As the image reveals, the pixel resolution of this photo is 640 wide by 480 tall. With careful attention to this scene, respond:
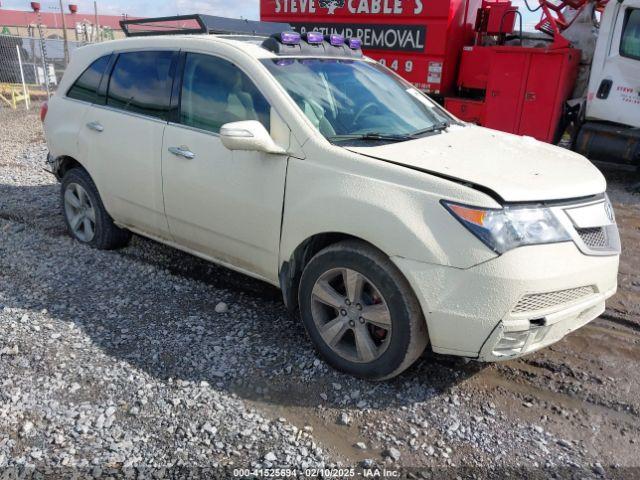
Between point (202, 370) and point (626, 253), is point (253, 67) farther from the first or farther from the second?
point (626, 253)

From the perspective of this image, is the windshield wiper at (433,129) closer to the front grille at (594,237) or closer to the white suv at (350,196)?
the white suv at (350,196)

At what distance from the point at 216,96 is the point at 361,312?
1.80 meters

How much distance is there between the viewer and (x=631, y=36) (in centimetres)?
826

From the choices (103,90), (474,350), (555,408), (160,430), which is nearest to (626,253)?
(555,408)

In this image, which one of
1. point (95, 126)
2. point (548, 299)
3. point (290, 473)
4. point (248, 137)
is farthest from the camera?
point (95, 126)

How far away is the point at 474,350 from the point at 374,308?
57 centimetres

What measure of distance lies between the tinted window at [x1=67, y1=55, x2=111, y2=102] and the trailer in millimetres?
6717

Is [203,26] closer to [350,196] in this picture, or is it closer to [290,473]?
[350,196]

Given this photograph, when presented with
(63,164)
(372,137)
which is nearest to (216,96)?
(372,137)

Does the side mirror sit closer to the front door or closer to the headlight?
the front door

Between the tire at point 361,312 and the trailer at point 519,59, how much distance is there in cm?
709

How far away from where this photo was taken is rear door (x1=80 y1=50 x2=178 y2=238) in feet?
13.4

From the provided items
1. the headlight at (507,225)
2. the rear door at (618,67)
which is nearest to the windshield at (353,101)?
the headlight at (507,225)

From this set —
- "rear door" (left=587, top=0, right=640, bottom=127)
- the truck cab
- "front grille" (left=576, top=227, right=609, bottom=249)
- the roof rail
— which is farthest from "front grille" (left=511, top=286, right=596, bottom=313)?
"rear door" (left=587, top=0, right=640, bottom=127)
